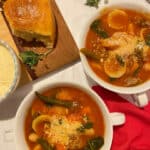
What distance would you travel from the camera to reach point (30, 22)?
1336 mm

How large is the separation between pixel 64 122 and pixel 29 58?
0.18 m

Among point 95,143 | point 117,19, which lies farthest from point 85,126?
point 117,19

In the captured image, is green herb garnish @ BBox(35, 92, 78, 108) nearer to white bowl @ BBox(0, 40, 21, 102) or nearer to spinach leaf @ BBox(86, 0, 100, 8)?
white bowl @ BBox(0, 40, 21, 102)

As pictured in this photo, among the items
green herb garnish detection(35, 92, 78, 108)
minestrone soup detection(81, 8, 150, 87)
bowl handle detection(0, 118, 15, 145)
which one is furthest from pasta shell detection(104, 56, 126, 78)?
bowl handle detection(0, 118, 15, 145)

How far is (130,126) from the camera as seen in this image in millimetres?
1326

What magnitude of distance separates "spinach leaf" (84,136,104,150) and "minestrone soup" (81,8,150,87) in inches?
5.3

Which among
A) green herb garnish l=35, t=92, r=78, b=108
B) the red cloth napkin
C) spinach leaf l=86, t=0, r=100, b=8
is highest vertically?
spinach leaf l=86, t=0, r=100, b=8

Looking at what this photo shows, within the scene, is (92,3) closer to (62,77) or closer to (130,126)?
(62,77)

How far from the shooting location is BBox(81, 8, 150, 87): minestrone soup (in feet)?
4.25

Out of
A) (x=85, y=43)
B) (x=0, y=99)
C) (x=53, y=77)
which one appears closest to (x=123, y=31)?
(x=85, y=43)

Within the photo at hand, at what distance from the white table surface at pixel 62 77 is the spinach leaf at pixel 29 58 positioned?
0.16 feet

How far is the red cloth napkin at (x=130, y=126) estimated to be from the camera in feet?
4.33

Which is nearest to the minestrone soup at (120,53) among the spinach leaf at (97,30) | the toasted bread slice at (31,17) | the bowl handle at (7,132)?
the spinach leaf at (97,30)

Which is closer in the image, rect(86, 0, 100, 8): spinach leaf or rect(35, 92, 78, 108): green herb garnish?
rect(35, 92, 78, 108): green herb garnish
